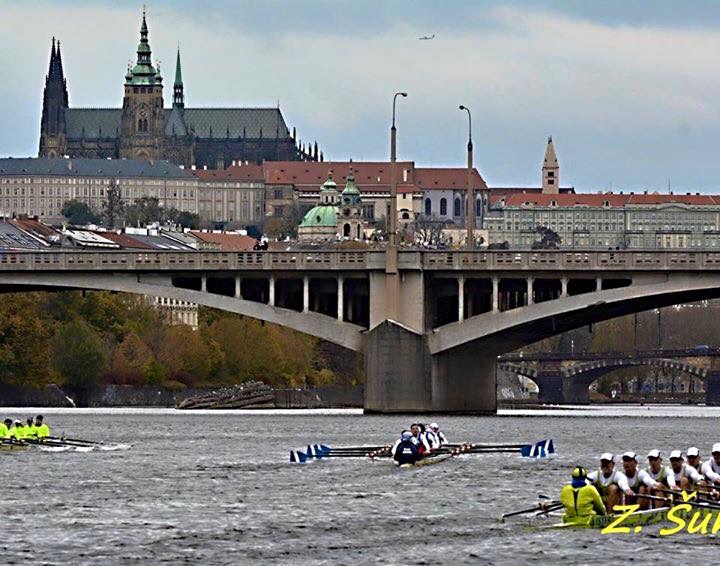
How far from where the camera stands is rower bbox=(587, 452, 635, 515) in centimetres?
5619

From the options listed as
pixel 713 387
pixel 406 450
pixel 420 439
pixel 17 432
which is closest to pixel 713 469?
pixel 406 450

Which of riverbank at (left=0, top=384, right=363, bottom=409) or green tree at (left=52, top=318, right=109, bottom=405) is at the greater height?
green tree at (left=52, top=318, right=109, bottom=405)

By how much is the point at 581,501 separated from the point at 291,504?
37.0ft

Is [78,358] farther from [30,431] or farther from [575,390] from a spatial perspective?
[30,431]

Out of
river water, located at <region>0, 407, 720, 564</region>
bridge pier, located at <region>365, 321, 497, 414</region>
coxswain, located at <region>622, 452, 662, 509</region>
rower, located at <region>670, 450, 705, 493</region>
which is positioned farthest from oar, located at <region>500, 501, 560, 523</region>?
bridge pier, located at <region>365, 321, 497, 414</region>

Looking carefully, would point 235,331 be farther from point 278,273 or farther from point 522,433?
point 522,433

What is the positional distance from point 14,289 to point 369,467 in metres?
40.5

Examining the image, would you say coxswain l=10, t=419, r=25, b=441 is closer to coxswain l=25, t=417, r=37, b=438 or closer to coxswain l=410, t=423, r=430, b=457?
coxswain l=25, t=417, r=37, b=438

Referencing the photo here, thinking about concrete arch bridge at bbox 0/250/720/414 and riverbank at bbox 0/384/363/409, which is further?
riverbank at bbox 0/384/363/409

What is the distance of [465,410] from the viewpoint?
11256 cm

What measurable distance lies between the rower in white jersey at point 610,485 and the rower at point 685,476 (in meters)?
1.85

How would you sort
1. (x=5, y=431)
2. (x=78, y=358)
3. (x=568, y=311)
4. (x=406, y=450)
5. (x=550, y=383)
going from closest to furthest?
(x=406, y=450) → (x=5, y=431) → (x=568, y=311) → (x=78, y=358) → (x=550, y=383)

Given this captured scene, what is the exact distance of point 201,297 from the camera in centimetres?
11062

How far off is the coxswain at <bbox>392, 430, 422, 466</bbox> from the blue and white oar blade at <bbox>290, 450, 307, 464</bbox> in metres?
4.39
